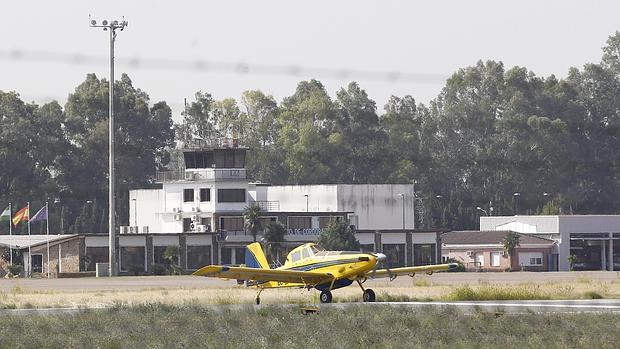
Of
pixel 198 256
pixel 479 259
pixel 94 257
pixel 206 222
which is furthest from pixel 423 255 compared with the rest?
pixel 94 257

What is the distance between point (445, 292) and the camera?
195 feet

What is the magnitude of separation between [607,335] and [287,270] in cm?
2054

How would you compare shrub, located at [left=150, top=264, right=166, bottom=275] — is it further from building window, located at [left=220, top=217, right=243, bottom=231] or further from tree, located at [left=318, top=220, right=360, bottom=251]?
tree, located at [left=318, top=220, right=360, bottom=251]

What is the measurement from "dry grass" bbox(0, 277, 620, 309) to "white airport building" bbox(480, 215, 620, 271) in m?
48.4

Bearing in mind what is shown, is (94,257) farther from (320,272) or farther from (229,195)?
(320,272)

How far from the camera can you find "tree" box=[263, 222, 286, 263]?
357ft

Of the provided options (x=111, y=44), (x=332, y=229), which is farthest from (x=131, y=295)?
(x=332, y=229)

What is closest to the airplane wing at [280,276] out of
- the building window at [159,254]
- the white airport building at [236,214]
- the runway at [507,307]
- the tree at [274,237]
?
the runway at [507,307]

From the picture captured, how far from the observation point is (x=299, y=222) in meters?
115

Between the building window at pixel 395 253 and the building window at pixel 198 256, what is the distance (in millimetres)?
14957

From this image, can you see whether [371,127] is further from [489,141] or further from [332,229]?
[332,229]

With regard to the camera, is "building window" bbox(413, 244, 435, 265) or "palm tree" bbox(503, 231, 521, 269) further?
"building window" bbox(413, 244, 435, 265)

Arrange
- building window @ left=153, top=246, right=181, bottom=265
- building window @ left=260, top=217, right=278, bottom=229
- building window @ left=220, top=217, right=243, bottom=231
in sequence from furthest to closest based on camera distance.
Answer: building window @ left=220, top=217, right=243, bottom=231, building window @ left=260, top=217, right=278, bottom=229, building window @ left=153, top=246, right=181, bottom=265

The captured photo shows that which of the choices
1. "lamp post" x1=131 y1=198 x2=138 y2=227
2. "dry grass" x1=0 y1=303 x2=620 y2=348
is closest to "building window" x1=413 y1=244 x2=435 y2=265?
"lamp post" x1=131 y1=198 x2=138 y2=227
